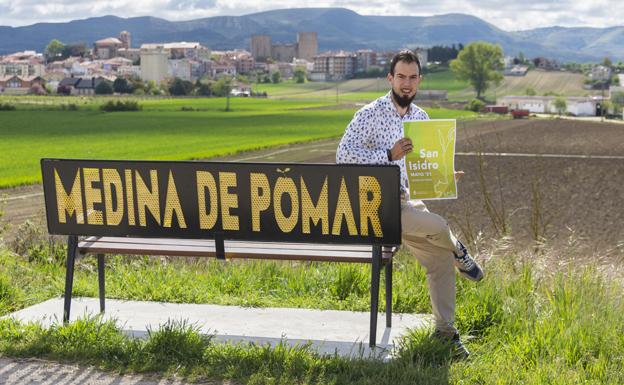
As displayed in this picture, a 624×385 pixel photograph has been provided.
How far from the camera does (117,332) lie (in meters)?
5.20

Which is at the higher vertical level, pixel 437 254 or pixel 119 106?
pixel 437 254

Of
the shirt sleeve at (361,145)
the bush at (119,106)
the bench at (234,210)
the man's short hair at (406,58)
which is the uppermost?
the man's short hair at (406,58)

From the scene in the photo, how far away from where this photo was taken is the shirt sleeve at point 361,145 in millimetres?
5142

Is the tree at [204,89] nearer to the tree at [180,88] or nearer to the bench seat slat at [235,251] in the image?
the tree at [180,88]

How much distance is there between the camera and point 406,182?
17.5ft

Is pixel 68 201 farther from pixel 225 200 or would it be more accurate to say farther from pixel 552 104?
pixel 552 104

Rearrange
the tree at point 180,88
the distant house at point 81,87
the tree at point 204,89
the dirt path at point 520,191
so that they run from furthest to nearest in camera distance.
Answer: the distant house at point 81,87 < the tree at point 204,89 < the tree at point 180,88 < the dirt path at point 520,191

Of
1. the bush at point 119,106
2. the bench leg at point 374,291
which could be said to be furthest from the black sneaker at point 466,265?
the bush at point 119,106

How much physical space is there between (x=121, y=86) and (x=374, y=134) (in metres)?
152

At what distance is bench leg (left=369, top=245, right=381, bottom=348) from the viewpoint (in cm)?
505

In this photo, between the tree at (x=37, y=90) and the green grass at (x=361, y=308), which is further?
the tree at (x=37, y=90)

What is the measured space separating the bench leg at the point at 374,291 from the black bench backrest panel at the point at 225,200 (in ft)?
0.29

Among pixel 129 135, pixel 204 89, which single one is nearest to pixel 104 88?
pixel 204 89

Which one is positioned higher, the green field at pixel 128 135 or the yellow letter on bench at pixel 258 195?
A: the yellow letter on bench at pixel 258 195
